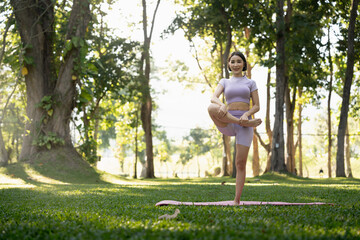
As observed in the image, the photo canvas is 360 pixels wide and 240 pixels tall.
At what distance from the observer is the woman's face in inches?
252

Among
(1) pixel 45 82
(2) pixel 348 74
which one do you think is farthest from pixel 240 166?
(2) pixel 348 74

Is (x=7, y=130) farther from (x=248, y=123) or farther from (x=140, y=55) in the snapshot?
(x=248, y=123)

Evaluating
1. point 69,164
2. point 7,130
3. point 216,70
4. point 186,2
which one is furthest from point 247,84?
point 7,130

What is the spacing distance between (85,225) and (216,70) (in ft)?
101

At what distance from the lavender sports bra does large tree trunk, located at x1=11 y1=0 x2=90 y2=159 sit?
1215cm

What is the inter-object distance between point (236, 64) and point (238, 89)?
1.54ft

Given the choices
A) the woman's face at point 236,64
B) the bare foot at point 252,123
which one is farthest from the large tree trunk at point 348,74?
the bare foot at point 252,123

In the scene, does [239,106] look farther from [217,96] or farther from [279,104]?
[279,104]

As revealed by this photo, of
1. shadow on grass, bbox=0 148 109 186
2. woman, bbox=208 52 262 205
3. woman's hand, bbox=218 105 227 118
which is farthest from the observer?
shadow on grass, bbox=0 148 109 186

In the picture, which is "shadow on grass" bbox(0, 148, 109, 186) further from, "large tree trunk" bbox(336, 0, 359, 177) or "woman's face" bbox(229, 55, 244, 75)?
"large tree trunk" bbox(336, 0, 359, 177)

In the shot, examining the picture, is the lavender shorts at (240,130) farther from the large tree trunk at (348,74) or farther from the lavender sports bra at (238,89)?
the large tree trunk at (348,74)

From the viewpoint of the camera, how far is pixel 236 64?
639 cm

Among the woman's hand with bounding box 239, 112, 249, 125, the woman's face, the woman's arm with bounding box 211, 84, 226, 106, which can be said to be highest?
the woman's face

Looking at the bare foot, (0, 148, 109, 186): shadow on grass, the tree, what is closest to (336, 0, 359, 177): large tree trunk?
(0, 148, 109, 186): shadow on grass
